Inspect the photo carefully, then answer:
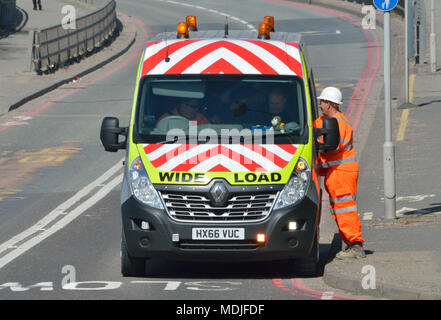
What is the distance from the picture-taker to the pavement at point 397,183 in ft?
33.6

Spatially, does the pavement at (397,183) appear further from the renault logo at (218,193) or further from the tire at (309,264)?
the renault logo at (218,193)

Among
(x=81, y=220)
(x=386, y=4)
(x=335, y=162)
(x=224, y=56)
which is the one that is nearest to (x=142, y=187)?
(x=224, y=56)

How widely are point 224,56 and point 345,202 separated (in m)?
2.11

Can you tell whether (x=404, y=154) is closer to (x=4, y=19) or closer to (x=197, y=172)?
(x=197, y=172)

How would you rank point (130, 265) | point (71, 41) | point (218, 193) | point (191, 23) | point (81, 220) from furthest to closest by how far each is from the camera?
point (71, 41), point (81, 220), point (191, 23), point (130, 265), point (218, 193)

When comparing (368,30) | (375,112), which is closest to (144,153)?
(375,112)

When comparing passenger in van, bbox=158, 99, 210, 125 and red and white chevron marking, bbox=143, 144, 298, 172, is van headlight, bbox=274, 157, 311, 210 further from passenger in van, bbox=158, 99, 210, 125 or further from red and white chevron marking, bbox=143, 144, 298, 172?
Result: passenger in van, bbox=158, 99, 210, 125

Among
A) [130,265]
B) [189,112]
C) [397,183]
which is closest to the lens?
[130,265]

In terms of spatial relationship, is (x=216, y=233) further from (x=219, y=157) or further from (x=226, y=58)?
(x=226, y=58)

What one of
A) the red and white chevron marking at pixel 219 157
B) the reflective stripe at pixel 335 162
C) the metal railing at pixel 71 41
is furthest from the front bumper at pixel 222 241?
the metal railing at pixel 71 41

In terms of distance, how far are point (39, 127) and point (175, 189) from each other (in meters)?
14.5

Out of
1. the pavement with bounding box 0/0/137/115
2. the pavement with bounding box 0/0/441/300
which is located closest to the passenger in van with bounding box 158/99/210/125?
the pavement with bounding box 0/0/441/300

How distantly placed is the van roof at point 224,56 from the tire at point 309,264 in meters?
1.95

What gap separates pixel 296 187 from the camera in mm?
10586
